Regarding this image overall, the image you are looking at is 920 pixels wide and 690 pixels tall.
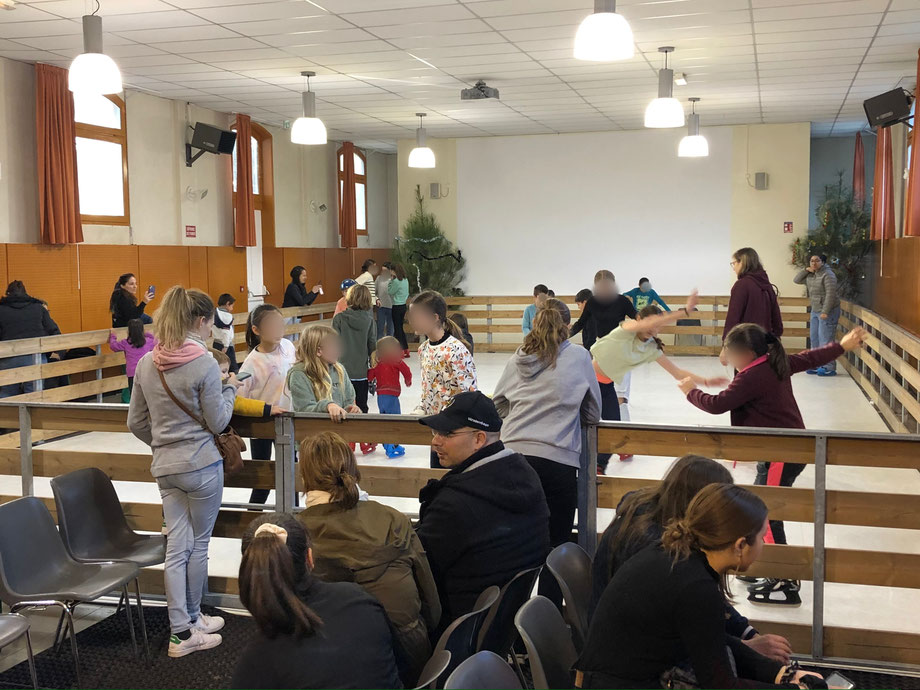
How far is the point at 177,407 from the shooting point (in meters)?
3.84

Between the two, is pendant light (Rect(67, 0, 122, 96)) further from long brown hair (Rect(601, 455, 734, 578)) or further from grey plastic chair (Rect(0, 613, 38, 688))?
long brown hair (Rect(601, 455, 734, 578))

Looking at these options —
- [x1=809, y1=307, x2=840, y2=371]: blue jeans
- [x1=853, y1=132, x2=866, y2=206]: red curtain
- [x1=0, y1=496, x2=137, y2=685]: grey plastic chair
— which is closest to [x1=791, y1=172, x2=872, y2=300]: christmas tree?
[x1=853, y1=132, x2=866, y2=206]: red curtain

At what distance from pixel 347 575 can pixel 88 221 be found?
8.63 metres

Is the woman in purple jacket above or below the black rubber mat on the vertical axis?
above

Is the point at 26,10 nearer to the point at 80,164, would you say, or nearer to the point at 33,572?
the point at 80,164

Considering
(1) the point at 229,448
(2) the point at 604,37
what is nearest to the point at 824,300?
(2) the point at 604,37

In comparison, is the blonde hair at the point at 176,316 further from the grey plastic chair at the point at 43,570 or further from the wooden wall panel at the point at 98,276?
the wooden wall panel at the point at 98,276

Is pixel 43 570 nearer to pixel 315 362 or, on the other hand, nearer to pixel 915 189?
pixel 315 362

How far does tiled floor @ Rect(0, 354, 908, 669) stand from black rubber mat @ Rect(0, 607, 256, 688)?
0.20 metres

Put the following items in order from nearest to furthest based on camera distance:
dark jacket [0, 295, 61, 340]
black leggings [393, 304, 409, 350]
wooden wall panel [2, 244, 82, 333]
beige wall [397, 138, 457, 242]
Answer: dark jacket [0, 295, 61, 340]
wooden wall panel [2, 244, 82, 333]
black leggings [393, 304, 409, 350]
beige wall [397, 138, 457, 242]

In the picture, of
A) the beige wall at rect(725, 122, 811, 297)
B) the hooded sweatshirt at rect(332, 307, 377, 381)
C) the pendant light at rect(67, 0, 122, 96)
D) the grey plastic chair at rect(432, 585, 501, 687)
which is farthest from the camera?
the beige wall at rect(725, 122, 811, 297)

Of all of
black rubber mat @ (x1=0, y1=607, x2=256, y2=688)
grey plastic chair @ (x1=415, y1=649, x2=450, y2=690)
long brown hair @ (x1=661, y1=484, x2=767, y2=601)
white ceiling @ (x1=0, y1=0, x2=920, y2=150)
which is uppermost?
white ceiling @ (x1=0, y1=0, x2=920, y2=150)

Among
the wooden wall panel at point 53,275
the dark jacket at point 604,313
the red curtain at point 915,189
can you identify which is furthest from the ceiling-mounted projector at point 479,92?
the wooden wall panel at point 53,275

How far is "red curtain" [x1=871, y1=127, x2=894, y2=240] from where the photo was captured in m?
11.7
